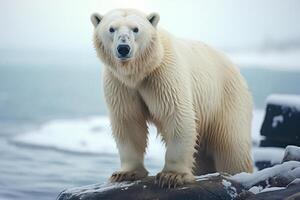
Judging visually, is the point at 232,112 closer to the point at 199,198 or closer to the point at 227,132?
the point at 227,132

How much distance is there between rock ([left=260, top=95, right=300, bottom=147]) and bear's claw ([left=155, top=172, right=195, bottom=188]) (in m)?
1.73

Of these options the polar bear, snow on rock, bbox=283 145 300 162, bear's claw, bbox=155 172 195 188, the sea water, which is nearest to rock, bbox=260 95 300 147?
the sea water

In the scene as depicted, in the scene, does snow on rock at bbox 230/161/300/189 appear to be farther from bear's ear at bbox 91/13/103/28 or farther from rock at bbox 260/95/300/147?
rock at bbox 260/95/300/147

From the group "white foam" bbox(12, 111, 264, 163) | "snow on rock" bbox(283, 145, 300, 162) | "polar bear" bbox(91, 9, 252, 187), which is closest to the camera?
"polar bear" bbox(91, 9, 252, 187)

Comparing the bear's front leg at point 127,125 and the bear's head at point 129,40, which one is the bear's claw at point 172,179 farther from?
the bear's head at point 129,40

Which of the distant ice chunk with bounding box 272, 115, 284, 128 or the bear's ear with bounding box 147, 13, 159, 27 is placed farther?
the distant ice chunk with bounding box 272, 115, 284, 128

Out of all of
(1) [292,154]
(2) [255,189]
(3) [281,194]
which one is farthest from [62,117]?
(3) [281,194]

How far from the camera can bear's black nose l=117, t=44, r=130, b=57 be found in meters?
3.39

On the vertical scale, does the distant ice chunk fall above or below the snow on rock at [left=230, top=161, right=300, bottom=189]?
above

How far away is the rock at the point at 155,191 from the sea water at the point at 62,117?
209 cm

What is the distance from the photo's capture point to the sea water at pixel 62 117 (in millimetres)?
5888

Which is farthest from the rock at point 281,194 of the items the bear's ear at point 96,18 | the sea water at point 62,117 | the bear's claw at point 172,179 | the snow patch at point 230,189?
A: the sea water at point 62,117

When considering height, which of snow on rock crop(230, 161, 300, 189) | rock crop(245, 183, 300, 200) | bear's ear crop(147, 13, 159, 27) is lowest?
rock crop(245, 183, 300, 200)

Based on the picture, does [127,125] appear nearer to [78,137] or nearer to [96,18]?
[96,18]
